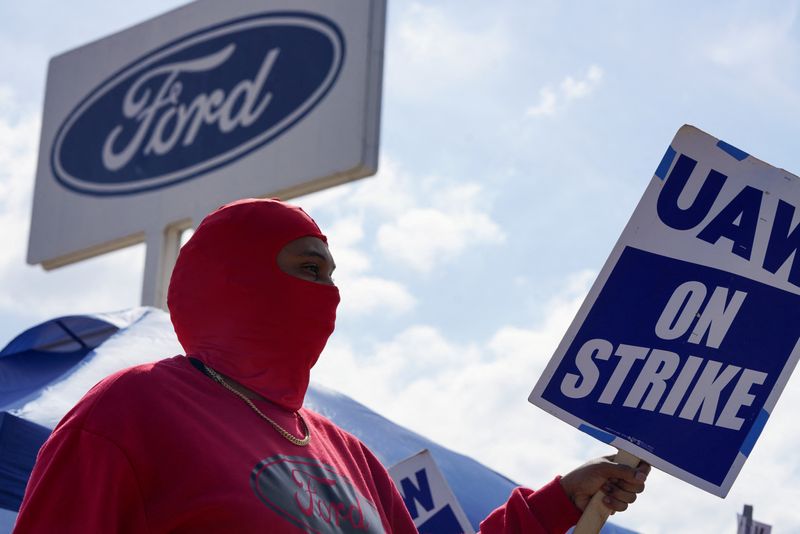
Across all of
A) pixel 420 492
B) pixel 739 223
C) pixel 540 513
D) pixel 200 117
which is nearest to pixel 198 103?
pixel 200 117

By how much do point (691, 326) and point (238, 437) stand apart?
975 mm

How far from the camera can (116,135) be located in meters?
10.3

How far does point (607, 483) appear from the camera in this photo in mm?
2334

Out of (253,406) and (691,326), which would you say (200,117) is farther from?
(253,406)

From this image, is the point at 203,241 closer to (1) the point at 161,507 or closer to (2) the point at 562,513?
(1) the point at 161,507

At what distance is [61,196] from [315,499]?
901 centimetres

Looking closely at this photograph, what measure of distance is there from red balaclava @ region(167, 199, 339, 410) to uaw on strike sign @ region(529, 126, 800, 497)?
0.50 metres

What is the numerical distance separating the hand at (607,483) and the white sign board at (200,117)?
611cm

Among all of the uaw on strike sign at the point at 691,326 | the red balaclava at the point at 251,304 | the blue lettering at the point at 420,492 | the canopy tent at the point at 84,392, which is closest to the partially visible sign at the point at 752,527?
the canopy tent at the point at 84,392

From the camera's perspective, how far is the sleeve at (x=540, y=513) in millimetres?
2348

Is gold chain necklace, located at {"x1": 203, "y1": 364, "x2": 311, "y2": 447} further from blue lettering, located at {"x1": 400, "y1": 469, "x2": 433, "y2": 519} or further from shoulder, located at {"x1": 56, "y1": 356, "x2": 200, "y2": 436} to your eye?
blue lettering, located at {"x1": 400, "y1": 469, "x2": 433, "y2": 519}

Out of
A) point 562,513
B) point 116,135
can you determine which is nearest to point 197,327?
point 562,513

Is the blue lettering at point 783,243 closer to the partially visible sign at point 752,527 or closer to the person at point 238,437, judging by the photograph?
the person at point 238,437

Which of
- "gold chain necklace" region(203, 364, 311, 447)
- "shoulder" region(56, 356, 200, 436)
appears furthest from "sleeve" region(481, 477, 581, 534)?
"shoulder" region(56, 356, 200, 436)
